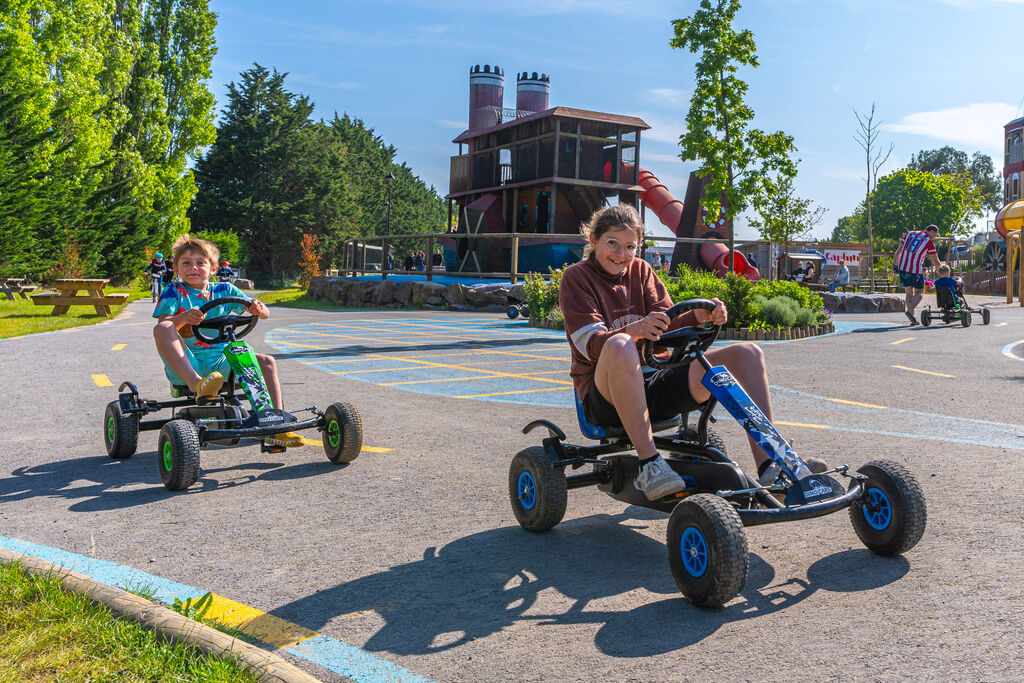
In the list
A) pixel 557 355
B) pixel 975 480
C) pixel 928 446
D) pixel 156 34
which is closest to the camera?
pixel 975 480

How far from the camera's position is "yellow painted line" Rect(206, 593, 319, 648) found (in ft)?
8.82

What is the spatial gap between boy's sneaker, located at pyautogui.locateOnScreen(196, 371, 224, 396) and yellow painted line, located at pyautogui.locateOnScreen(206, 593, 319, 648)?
7.82ft

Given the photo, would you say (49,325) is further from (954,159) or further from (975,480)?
(954,159)

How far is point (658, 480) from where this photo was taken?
3.37 metres

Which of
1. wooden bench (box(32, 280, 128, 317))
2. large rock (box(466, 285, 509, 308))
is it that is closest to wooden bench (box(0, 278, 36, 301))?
wooden bench (box(32, 280, 128, 317))

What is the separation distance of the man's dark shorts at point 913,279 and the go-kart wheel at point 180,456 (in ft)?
53.3

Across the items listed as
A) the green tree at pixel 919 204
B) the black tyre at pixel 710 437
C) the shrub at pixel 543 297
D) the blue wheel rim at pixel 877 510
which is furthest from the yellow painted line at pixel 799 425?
the green tree at pixel 919 204

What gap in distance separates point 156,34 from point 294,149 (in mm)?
13259

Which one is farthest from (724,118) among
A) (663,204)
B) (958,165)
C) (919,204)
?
(958,165)

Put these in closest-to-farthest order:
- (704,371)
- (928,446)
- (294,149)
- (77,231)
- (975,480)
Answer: (704,371) → (975,480) → (928,446) → (77,231) → (294,149)

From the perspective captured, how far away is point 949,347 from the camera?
12789mm

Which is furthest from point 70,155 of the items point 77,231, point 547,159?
point 547,159

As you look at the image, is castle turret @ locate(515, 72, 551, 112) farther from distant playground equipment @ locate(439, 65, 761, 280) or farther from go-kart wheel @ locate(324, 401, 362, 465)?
go-kart wheel @ locate(324, 401, 362, 465)

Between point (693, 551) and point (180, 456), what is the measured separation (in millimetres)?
2836
